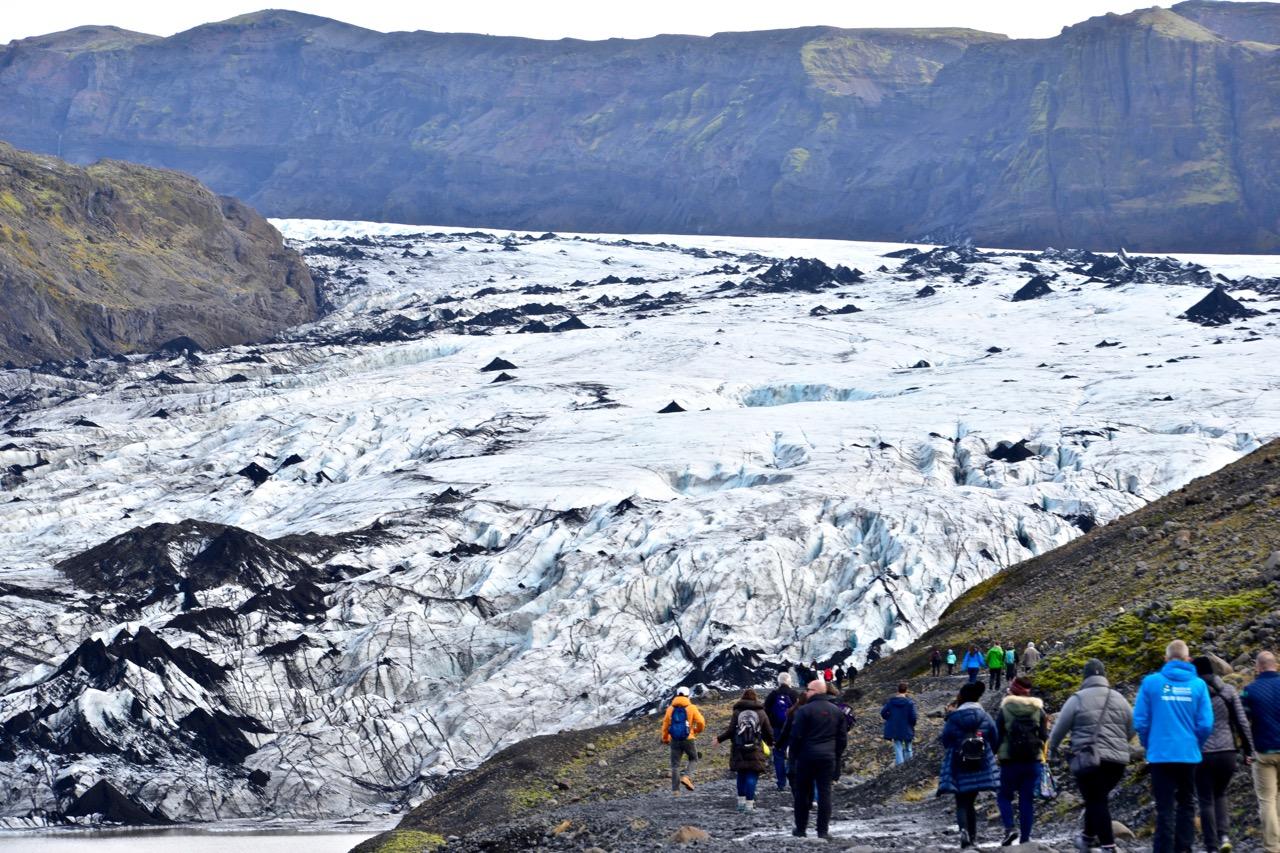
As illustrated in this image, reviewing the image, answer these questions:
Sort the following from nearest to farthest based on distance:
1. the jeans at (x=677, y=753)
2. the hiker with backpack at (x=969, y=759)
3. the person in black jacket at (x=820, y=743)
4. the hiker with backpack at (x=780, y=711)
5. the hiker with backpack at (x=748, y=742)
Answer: the hiker with backpack at (x=969, y=759), the person in black jacket at (x=820, y=743), the hiker with backpack at (x=748, y=742), the hiker with backpack at (x=780, y=711), the jeans at (x=677, y=753)

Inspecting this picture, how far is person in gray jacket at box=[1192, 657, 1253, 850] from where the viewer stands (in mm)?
13172

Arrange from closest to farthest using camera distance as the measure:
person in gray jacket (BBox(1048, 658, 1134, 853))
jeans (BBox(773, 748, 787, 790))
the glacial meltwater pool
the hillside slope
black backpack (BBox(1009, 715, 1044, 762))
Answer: person in gray jacket (BBox(1048, 658, 1134, 853)), black backpack (BBox(1009, 715, 1044, 762)), the hillside slope, jeans (BBox(773, 748, 787, 790)), the glacial meltwater pool

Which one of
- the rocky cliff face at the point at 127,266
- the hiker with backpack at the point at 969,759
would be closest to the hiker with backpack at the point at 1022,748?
the hiker with backpack at the point at 969,759

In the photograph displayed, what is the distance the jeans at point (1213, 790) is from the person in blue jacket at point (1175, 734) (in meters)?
0.13

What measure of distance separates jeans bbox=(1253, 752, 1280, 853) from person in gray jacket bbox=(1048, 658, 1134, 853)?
939 mm

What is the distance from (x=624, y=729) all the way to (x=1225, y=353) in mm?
56622

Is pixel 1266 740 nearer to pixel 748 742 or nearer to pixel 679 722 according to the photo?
pixel 748 742

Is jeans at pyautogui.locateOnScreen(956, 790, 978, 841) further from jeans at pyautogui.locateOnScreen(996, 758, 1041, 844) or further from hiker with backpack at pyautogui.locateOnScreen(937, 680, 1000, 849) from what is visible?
jeans at pyautogui.locateOnScreen(996, 758, 1041, 844)

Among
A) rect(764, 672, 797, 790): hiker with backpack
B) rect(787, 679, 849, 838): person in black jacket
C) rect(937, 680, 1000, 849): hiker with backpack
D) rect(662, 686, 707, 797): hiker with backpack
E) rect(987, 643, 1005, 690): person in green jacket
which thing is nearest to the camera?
rect(937, 680, 1000, 849): hiker with backpack

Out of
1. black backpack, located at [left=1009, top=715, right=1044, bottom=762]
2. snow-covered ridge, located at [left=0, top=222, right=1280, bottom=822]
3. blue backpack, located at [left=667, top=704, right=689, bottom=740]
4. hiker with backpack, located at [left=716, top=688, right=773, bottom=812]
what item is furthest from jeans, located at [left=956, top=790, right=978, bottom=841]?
snow-covered ridge, located at [left=0, top=222, right=1280, bottom=822]

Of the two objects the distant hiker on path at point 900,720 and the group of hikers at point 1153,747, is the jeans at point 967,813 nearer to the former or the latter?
the group of hikers at point 1153,747

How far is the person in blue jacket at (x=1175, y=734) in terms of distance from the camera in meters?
13.0

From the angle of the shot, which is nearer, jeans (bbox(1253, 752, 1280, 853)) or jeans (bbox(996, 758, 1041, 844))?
jeans (bbox(1253, 752, 1280, 853))

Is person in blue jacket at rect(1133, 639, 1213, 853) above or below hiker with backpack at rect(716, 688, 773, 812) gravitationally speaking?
above
